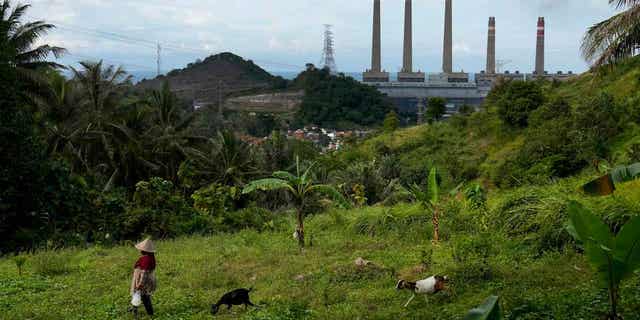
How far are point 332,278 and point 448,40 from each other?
79.2 metres

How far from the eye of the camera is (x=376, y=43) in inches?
3356

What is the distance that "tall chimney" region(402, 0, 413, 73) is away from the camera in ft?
268

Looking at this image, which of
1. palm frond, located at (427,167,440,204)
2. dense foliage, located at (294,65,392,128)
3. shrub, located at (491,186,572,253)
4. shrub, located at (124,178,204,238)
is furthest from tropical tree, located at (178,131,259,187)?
dense foliage, located at (294,65,392,128)

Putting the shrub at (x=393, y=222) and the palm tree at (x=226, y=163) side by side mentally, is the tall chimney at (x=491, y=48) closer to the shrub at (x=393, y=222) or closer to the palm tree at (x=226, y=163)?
the palm tree at (x=226, y=163)

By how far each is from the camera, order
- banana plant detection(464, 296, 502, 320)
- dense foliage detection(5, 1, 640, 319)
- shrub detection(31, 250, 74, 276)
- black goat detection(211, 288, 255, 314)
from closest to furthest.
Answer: banana plant detection(464, 296, 502, 320)
black goat detection(211, 288, 255, 314)
dense foliage detection(5, 1, 640, 319)
shrub detection(31, 250, 74, 276)

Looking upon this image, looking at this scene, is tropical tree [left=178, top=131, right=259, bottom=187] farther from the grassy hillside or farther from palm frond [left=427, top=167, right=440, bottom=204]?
palm frond [left=427, top=167, right=440, bottom=204]

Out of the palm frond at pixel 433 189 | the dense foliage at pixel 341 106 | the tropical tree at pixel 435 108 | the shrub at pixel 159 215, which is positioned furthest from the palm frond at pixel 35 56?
the dense foliage at pixel 341 106

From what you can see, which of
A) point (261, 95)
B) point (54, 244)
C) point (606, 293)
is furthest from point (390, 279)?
point (261, 95)

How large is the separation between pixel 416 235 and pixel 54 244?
730 cm

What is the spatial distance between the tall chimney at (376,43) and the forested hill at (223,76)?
13.2 meters

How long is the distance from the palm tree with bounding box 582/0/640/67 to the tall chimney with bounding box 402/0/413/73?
75.8 meters

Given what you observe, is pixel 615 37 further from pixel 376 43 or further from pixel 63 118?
pixel 376 43

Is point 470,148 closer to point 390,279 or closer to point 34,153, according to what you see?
point 34,153

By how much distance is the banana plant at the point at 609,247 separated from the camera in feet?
16.3
